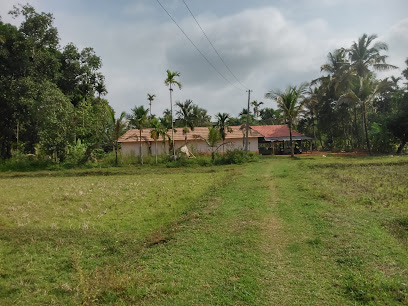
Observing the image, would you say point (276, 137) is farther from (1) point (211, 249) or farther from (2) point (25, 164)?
(1) point (211, 249)

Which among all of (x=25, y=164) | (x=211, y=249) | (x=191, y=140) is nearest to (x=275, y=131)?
(x=191, y=140)

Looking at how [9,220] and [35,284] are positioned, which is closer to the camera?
[35,284]

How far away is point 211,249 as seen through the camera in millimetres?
5281

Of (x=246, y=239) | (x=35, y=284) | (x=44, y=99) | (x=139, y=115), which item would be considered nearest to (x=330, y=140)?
(x=139, y=115)

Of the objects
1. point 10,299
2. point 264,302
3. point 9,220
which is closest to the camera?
point 264,302

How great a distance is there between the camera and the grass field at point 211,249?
12.6 feet

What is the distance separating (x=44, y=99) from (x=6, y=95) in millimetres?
4318

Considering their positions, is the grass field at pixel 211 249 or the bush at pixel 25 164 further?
the bush at pixel 25 164

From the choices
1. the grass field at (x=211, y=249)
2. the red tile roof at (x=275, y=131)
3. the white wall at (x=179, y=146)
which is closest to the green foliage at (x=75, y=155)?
the white wall at (x=179, y=146)

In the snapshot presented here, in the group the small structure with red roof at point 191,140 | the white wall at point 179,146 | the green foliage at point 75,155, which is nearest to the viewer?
the green foliage at point 75,155

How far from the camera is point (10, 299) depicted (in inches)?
153

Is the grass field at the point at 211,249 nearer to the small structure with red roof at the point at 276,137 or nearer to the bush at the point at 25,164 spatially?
the bush at the point at 25,164

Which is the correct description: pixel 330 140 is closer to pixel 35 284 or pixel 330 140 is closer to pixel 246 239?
pixel 246 239

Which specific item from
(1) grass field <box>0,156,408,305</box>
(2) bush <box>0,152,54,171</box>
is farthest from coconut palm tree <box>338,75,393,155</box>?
(2) bush <box>0,152,54,171</box>
